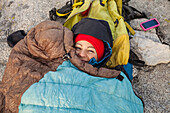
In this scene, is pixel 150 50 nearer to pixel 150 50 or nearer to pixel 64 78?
pixel 150 50

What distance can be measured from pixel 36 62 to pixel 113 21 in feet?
4.19

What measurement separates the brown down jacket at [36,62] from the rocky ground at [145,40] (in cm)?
63

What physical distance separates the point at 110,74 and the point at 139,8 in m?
1.88

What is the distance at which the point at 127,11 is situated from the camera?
87.2 inches

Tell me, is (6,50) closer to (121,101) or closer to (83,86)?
(83,86)

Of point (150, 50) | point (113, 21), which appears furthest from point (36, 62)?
point (150, 50)

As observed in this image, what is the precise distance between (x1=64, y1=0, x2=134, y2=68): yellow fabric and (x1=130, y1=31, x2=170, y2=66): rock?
0.21 meters

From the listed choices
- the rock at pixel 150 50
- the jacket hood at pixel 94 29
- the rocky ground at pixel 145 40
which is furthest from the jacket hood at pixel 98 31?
the rock at pixel 150 50

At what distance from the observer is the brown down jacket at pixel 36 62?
1030mm

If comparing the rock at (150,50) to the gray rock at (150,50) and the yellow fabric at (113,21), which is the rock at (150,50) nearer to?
the gray rock at (150,50)

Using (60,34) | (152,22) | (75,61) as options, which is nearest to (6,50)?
(60,34)

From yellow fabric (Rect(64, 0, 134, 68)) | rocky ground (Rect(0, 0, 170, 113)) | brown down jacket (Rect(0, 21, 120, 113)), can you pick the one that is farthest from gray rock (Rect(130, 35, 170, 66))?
brown down jacket (Rect(0, 21, 120, 113))

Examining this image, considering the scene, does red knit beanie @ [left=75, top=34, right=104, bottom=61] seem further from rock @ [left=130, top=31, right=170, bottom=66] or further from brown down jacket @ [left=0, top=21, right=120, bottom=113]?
rock @ [left=130, top=31, right=170, bottom=66]

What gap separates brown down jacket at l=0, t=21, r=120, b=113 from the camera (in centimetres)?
103
